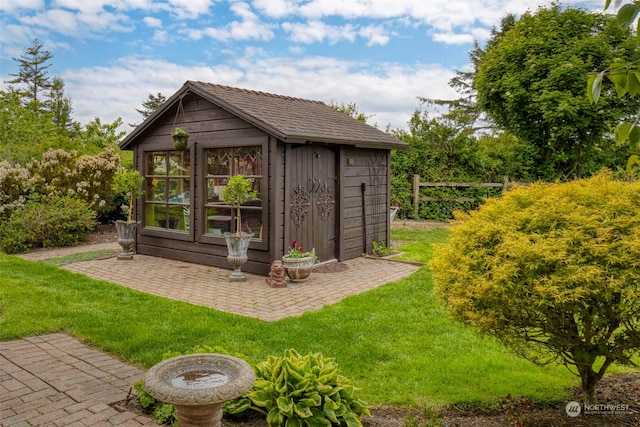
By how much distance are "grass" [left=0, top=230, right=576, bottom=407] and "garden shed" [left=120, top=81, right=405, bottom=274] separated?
208 centimetres

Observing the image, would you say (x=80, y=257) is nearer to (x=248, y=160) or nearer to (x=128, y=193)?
(x=128, y=193)

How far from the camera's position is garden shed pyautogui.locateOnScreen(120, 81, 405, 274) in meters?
7.41

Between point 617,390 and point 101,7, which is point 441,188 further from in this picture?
point 617,390

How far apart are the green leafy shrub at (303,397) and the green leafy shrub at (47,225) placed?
9055 millimetres

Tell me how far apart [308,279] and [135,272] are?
3.01m

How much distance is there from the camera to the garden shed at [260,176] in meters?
7.41

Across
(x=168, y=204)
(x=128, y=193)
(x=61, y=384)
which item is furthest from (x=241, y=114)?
(x=61, y=384)

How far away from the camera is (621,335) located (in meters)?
2.73

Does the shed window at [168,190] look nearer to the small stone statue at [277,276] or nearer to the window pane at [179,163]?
the window pane at [179,163]

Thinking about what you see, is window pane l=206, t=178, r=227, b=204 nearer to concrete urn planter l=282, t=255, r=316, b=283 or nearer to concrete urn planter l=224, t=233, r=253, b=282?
concrete urn planter l=224, t=233, r=253, b=282

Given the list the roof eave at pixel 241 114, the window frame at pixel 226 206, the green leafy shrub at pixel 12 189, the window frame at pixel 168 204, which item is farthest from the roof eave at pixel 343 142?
the green leafy shrub at pixel 12 189

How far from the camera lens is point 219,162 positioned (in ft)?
26.7

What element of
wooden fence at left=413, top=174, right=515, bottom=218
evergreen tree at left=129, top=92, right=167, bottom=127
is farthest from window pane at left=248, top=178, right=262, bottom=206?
evergreen tree at left=129, top=92, right=167, bottom=127

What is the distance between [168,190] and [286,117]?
2854mm
